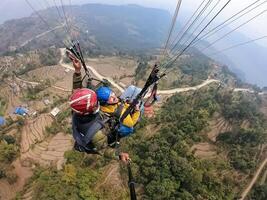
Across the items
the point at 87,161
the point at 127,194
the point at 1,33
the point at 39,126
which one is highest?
the point at 127,194

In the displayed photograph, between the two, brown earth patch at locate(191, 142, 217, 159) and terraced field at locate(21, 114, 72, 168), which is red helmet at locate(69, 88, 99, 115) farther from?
terraced field at locate(21, 114, 72, 168)

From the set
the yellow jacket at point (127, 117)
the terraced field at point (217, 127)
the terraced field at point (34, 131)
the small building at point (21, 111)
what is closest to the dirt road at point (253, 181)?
the terraced field at point (217, 127)

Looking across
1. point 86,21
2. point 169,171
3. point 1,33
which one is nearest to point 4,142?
point 169,171

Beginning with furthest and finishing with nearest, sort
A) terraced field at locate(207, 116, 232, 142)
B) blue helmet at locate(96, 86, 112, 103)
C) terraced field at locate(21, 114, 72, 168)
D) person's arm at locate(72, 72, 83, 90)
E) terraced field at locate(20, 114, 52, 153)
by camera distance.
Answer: terraced field at locate(20, 114, 52, 153) → terraced field at locate(207, 116, 232, 142) → terraced field at locate(21, 114, 72, 168) → blue helmet at locate(96, 86, 112, 103) → person's arm at locate(72, 72, 83, 90)

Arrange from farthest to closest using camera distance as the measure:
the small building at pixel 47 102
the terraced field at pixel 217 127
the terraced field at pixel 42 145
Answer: the small building at pixel 47 102
the terraced field at pixel 217 127
the terraced field at pixel 42 145

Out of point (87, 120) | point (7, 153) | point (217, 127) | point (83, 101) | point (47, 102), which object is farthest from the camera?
point (47, 102)

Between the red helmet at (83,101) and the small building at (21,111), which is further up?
the red helmet at (83,101)

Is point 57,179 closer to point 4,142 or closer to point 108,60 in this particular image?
point 4,142

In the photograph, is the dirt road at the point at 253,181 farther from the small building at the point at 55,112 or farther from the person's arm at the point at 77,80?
the person's arm at the point at 77,80

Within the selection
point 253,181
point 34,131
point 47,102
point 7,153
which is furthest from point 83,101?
point 47,102

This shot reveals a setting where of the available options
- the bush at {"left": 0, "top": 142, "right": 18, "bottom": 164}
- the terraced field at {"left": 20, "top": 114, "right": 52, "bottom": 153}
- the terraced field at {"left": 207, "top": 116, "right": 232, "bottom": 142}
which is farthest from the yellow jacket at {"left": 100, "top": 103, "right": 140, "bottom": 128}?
the terraced field at {"left": 20, "top": 114, "right": 52, "bottom": 153}

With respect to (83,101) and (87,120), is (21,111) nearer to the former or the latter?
(87,120)
